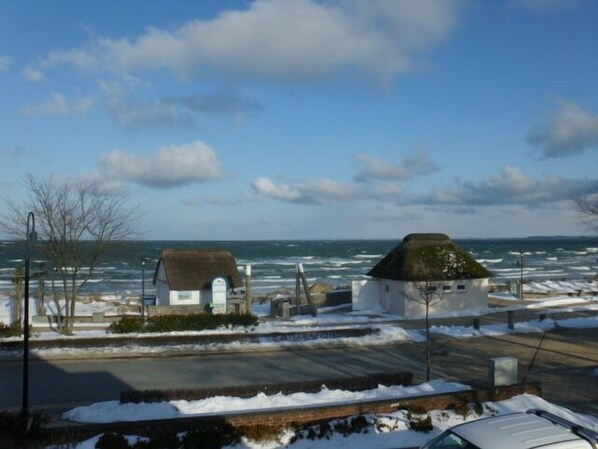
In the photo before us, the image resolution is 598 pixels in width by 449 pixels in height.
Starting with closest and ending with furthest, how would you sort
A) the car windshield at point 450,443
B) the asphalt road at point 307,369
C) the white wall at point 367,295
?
the car windshield at point 450,443
the asphalt road at point 307,369
the white wall at point 367,295

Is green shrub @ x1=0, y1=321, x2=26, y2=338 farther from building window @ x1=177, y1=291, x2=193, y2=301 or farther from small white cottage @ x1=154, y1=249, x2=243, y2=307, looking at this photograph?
building window @ x1=177, y1=291, x2=193, y2=301

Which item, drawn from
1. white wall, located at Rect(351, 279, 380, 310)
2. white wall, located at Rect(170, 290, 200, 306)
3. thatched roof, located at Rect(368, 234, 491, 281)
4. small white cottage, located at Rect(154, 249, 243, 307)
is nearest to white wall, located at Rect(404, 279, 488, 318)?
thatched roof, located at Rect(368, 234, 491, 281)

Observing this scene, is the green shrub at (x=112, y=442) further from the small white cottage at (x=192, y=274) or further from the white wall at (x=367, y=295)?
the white wall at (x=367, y=295)

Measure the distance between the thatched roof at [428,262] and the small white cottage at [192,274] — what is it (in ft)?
27.1

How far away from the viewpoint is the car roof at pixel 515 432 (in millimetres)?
5258

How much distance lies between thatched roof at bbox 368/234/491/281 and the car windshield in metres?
21.1

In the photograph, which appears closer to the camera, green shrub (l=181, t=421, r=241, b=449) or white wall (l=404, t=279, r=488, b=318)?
green shrub (l=181, t=421, r=241, b=449)

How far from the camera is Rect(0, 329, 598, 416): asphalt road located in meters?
13.4

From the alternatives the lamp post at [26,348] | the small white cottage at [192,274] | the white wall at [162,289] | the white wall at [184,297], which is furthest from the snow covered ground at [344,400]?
the white wall at [162,289]

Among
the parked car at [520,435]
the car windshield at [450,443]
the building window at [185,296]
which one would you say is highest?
the parked car at [520,435]

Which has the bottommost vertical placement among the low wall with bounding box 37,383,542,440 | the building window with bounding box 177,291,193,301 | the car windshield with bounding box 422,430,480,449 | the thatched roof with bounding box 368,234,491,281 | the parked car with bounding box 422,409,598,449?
the low wall with bounding box 37,383,542,440

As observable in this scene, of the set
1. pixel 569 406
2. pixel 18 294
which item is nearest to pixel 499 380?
pixel 569 406

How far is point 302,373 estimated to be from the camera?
611 inches

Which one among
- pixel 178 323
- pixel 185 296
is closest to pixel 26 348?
pixel 178 323
